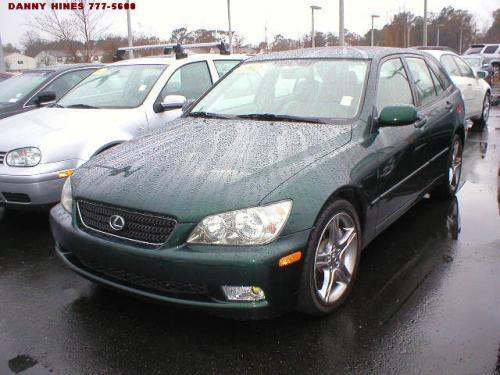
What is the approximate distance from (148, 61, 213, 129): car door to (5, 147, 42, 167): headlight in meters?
A: 1.31

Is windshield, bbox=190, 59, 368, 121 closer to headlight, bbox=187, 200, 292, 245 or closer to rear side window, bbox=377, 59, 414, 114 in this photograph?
rear side window, bbox=377, 59, 414, 114

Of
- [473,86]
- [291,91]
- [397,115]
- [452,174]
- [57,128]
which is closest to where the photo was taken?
[397,115]

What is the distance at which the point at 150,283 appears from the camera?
8.82 feet

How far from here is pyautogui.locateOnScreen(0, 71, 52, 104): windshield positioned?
7316 mm

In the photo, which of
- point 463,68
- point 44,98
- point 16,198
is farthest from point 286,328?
point 463,68

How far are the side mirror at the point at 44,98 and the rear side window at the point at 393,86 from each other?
4.97m

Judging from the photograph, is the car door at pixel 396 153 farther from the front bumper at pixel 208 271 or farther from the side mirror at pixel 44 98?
the side mirror at pixel 44 98

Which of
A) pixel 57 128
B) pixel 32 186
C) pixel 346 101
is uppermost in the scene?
pixel 346 101

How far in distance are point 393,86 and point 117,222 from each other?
251 cm

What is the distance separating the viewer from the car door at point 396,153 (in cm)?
345

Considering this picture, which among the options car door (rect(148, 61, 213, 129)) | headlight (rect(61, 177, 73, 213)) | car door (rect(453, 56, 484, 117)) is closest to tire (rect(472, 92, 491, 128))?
car door (rect(453, 56, 484, 117))

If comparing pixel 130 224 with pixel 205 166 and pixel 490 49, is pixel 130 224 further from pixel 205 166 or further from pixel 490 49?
pixel 490 49

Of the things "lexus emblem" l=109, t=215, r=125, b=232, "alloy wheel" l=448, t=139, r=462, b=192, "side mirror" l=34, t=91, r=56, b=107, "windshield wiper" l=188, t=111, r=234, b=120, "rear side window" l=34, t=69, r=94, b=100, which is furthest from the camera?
"rear side window" l=34, t=69, r=94, b=100

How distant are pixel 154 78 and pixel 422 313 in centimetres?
405
